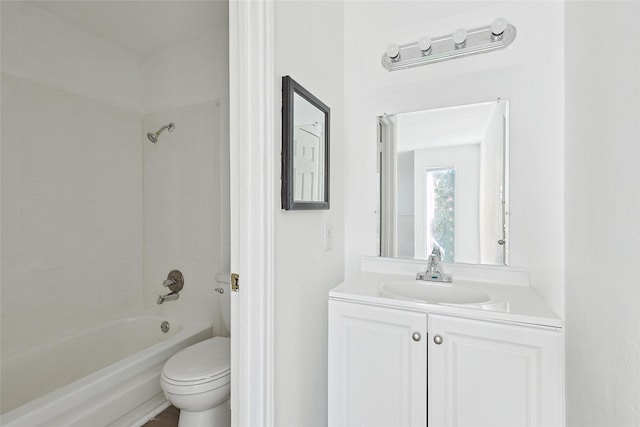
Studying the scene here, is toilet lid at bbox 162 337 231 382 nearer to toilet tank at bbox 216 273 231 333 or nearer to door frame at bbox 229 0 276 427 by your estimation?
toilet tank at bbox 216 273 231 333

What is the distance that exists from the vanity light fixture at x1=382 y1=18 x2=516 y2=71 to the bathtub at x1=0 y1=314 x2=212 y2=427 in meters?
1.97

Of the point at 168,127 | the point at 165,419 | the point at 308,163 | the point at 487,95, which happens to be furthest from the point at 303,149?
the point at 165,419

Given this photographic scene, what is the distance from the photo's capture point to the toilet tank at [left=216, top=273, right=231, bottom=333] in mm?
1911

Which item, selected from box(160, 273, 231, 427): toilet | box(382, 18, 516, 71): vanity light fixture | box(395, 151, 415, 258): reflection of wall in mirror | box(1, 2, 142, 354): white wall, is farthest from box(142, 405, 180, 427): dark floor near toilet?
box(382, 18, 516, 71): vanity light fixture

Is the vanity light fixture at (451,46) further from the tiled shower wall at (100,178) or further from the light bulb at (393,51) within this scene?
the tiled shower wall at (100,178)

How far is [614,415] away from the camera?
762mm

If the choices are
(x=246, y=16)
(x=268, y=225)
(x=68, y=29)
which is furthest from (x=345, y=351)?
(x=68, y=29)

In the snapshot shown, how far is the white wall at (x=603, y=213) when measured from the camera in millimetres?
684

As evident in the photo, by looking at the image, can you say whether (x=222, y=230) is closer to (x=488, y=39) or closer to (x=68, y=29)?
(x=68, y=29)

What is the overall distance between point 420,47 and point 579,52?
60cm

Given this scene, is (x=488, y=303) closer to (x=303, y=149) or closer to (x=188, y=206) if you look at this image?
(x=303, y=149)

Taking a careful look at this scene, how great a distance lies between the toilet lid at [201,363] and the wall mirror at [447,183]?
0.99 meters

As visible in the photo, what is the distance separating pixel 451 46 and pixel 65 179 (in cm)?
238

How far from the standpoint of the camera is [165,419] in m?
1.72
